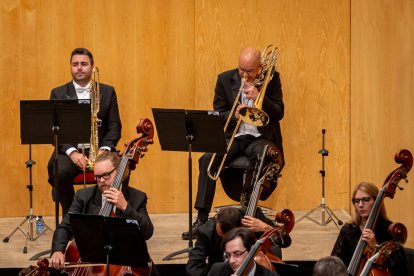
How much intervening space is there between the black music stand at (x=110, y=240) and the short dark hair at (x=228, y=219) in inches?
20.4

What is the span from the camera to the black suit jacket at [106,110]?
7414mm

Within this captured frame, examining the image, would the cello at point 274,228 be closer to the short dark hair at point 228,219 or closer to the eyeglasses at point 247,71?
the short dark hair at point 228,219

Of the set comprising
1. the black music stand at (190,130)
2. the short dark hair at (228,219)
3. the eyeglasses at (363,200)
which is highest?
the black music stand at (190,130)

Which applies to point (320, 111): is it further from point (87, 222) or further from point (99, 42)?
point (87, 222)

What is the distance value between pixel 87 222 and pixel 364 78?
368cm

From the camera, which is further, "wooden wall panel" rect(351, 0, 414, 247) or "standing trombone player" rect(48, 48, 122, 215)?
"standing trombone player" rect(48, 48, 122, 215)

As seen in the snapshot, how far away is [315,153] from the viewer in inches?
337

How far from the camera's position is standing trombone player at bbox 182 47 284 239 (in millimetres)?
7309

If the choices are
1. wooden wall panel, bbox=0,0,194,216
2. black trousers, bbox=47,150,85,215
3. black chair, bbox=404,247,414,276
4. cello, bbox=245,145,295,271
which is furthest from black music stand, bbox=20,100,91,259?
black chair, bbox=404,247,414,276

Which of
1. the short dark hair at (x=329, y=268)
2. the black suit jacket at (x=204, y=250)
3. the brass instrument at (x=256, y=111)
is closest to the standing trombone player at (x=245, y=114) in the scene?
the brass instrument at (x=256, y=111)

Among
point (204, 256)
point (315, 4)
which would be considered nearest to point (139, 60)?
point (315, 4)

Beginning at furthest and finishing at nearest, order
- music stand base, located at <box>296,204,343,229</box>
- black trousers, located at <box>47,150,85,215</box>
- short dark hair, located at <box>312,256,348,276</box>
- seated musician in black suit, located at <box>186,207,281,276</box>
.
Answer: music stand base, located at <box>296,204,343,229</box>
black trousers, located at <box>47,150,85,215</box>
seated musician in black suit, located at <box>186,207,281,276</box>
short dark hair, located at <box>312,256,348,276</box>

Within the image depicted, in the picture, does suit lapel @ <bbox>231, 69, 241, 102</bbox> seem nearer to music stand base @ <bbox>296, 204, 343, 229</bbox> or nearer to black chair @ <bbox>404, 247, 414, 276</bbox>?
music stand base @ <bbox>296, 204, 343, 229</bbox>

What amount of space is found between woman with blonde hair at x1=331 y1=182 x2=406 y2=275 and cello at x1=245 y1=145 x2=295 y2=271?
1.14 ft
